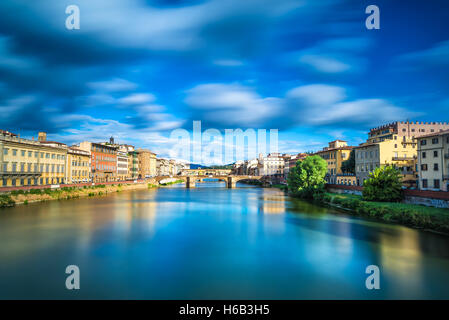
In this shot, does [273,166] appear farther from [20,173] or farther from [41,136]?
[20,173]

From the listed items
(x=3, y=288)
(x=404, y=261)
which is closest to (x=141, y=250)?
(x=3, y=288)

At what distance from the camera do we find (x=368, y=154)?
43219 mm

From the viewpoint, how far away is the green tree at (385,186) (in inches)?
1162

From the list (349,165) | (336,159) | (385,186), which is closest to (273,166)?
(336,159)

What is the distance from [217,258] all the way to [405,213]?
60.5 feet

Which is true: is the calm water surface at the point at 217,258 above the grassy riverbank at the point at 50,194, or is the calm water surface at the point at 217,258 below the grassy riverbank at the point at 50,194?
below

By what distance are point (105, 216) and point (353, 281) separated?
24.5 meters

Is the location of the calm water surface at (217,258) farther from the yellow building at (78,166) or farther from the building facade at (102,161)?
the building facade at (102,161)

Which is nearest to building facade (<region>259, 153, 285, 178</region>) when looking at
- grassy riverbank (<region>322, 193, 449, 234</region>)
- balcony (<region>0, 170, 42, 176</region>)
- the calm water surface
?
grassy riverbank (<region>322, 193, 449, 234</region>)

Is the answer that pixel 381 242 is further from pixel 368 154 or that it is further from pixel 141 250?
pixel 368 154

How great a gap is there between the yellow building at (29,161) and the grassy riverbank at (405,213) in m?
44.4

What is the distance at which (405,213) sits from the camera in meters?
24.2

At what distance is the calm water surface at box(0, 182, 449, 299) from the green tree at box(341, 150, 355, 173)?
26186 mm

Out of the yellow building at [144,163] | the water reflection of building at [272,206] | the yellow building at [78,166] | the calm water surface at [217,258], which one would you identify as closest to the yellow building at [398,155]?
the water reflection of building at [272,206]
